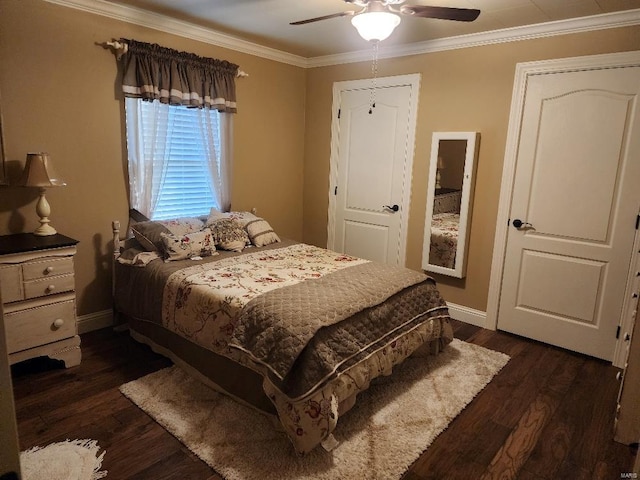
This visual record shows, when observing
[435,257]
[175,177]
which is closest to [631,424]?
[435,257]

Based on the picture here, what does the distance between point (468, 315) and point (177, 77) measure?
3283 millimetres

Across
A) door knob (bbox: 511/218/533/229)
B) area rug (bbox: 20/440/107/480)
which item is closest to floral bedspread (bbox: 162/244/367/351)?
area rug (bbox: 20/440/107/480)

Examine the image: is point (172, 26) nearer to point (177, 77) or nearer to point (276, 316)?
point (177, 77)

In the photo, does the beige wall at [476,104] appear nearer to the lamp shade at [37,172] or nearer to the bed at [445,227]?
the bed at [445,227]

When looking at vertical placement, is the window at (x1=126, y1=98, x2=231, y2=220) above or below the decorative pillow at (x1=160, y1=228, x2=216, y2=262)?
above

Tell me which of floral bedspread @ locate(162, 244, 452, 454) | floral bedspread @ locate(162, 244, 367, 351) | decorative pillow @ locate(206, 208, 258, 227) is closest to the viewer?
floral bedspread @ locate(162, 244, 452, 454)

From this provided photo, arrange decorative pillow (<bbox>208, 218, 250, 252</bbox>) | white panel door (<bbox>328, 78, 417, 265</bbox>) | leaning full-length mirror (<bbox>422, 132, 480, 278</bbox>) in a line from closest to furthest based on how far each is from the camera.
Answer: decorative pillow (<bbox>208, 218, 250, 252</bbox>)
leaning full-length mirror (<bbox>422, 132, 480, 278</bbox>)
white panel door (<bbox>328, 78, 417, 265</bbox>)

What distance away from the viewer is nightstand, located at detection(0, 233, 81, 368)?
8.19 ft

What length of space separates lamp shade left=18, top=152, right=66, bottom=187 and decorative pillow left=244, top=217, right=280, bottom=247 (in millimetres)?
1503

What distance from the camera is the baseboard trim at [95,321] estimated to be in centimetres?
328

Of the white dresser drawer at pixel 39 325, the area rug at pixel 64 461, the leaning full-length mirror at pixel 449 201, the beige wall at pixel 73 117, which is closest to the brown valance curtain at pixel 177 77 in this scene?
the beige wall at pixel 73 117

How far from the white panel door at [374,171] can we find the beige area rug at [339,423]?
1629 mm

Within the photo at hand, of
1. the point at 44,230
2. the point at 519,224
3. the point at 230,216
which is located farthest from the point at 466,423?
the point at 44,230

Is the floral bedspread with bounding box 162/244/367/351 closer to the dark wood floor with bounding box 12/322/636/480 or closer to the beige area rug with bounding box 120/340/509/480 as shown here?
the beige area rug with bounding box 120/340/509/480
